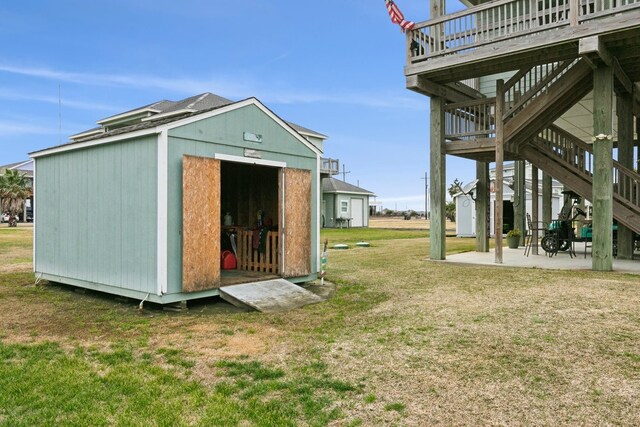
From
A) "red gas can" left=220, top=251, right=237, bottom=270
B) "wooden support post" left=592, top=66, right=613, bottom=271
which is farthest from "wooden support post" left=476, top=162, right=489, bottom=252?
"red gas can" left=220, top=251, right=237, bottom=270

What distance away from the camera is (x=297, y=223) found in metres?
8.38

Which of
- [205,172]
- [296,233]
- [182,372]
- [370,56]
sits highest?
[370,56]

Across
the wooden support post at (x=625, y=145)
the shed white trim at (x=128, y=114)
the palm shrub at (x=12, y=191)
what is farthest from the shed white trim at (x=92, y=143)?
the palm shrub at (x=12, y=191)

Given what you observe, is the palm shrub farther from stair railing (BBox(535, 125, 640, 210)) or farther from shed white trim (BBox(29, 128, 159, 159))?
stair railing (BBox(535, 125, 640, 210))

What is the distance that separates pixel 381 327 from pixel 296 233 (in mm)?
3250

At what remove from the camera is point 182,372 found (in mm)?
4043

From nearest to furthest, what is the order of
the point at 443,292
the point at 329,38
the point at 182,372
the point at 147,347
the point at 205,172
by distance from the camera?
the point at 182,372, the point at 147,347, the point at 205,172, the point at 443,292, the point at 329,38

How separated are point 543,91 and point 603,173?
2788 millimetres

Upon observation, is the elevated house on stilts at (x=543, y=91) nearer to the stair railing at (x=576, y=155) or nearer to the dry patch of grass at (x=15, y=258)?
the stair railing at (x=576, y=155)

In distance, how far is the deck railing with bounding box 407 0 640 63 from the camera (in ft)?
30.5

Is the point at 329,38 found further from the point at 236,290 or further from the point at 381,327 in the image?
→ the point at 381,327

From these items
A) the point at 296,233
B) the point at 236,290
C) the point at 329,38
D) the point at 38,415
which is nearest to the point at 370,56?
the point at 329,38

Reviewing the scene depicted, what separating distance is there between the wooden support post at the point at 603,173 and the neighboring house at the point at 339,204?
2681cm

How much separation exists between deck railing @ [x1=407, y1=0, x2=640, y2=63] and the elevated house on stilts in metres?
0.02
